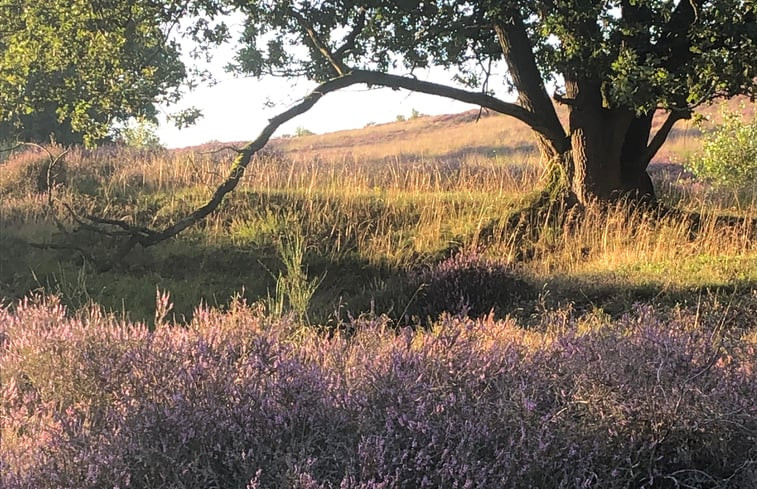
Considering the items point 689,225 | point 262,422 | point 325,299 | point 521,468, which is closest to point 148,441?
point 262,422

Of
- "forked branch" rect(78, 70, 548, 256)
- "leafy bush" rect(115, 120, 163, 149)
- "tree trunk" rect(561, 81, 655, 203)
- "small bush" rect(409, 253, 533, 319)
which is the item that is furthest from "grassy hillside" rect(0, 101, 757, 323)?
"leafy bush" rect(115, 120, 163, 149)

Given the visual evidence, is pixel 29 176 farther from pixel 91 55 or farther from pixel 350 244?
pixel 350 244

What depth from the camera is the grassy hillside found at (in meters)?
7.32

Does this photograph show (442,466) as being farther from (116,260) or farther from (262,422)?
(116,260)

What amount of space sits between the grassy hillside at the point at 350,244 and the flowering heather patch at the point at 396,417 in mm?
2421

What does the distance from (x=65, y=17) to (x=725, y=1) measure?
836 centimetres

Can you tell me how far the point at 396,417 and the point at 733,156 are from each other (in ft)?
50.4

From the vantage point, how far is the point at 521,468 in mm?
2410

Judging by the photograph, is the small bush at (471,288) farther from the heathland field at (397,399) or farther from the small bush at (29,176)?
the small bush at (29,176)

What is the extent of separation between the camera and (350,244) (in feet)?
35.1

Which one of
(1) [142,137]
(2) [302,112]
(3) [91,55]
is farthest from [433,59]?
(1) [142,137]

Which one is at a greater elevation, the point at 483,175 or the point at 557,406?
the point at 483,175

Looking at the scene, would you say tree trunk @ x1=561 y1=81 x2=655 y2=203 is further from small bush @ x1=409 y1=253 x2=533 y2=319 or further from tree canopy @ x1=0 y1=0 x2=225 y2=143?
tree canopy @ x1=0 y1=0 x2=225 y2=143

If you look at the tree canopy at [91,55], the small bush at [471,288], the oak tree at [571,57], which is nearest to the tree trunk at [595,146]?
the oak tree at [571,57]
